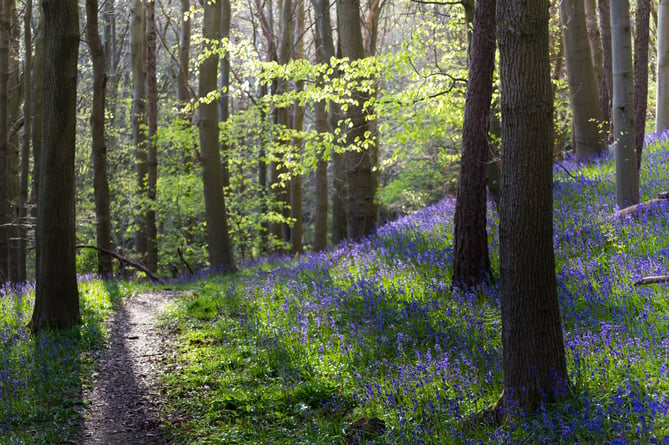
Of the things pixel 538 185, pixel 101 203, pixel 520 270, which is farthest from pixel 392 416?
pixel 101 203

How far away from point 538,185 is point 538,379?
1.43 meters

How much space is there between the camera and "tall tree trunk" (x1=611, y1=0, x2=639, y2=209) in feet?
28.9

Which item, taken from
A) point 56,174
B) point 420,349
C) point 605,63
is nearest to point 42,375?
point 56,174

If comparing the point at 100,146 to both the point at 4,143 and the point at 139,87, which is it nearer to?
the point at 4,143

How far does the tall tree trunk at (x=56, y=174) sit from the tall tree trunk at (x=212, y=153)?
7335 mm

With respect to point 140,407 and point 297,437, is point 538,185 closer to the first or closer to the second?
point 297,437

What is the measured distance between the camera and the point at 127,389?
22.7 ft

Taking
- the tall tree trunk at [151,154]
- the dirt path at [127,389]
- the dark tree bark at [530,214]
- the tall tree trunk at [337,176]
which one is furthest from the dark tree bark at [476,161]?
the tall tree trunk at [151,154]

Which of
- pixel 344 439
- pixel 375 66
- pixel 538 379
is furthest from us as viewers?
pixel 375 66

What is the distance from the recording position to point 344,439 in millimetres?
5043

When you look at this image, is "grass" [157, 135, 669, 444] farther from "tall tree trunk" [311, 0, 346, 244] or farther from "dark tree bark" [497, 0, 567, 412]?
"tall tree trunk" [311, 0, 346, 244]

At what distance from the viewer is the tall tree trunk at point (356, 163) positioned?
1187 cm

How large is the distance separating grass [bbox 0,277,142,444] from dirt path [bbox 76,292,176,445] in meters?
0.16

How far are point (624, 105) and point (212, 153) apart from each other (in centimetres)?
1073
